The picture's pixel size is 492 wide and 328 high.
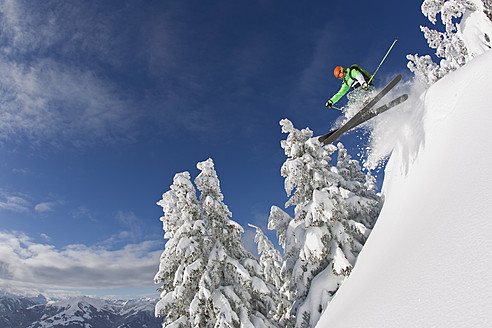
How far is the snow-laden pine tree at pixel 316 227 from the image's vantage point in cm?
1071

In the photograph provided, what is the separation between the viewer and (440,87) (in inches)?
400

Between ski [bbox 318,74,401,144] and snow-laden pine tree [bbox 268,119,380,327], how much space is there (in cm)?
242

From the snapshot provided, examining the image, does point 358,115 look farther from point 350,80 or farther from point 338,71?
point 338,71

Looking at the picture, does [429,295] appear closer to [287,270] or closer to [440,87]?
[440,87]

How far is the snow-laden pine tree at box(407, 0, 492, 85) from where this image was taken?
446 inches

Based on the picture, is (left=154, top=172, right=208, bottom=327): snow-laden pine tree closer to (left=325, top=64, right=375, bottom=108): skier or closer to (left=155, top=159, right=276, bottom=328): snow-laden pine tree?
(left=155, top=159, right=276, bottom=328): snow-laden pine tree

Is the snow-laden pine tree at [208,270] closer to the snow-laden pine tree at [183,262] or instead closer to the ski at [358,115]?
the snow-laden pine tree at [183,262]

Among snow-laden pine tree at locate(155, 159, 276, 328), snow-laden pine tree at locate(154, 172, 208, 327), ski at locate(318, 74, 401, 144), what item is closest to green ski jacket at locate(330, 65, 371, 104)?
ski at locate(318, 74, 401, 144)

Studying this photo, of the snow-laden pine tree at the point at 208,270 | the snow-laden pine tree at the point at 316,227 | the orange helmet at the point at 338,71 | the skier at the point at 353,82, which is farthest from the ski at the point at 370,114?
the snow-laden pine tree at the point at 208,270

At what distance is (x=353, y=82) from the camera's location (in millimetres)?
13070

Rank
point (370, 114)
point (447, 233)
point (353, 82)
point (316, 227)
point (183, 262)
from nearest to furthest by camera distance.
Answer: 1. point (447, 233)
2. point (183, 262)
3. point (316, 227)
4. point (353, 82)
5. point (370, 114)

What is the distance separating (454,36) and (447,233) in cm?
1480

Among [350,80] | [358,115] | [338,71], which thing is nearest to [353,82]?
[350,80]

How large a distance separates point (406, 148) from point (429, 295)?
9843 millimetres
